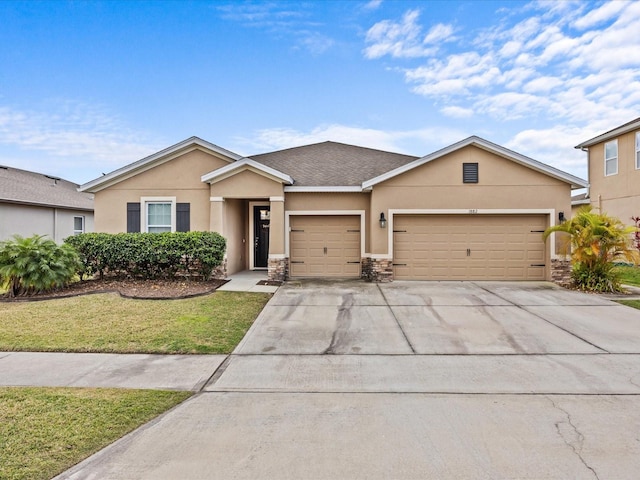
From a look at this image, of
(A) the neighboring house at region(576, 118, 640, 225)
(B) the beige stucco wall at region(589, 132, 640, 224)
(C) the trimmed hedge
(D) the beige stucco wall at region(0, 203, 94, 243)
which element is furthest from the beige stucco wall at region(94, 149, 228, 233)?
(B) the beige stucco wall at region(589, 132, 640, 224)

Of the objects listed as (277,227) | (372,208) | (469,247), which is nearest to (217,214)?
(277,227)

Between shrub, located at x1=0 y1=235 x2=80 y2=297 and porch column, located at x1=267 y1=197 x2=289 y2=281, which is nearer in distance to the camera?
shrub, located at x1=0 y1=235 x2=80 y2=297

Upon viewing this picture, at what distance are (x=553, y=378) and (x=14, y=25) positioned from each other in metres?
18.8

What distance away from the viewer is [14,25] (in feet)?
44.2

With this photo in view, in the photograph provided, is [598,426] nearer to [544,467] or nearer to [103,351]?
[544,467]

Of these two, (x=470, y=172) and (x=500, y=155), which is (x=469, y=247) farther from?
(x=500, y=155)

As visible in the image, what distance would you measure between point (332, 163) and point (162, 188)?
6.34 metres

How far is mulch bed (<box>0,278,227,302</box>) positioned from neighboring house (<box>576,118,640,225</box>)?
52.2 ft

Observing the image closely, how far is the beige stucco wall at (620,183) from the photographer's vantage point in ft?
53.0

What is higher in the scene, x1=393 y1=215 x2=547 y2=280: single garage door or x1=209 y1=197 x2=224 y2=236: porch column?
x1=209 y1=197 x2=224 y2=236: porch column

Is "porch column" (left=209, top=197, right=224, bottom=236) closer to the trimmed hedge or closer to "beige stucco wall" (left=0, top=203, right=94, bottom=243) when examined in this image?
the trimmed hedge

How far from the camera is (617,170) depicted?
673 inches

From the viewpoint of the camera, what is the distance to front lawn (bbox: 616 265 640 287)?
39.1ft

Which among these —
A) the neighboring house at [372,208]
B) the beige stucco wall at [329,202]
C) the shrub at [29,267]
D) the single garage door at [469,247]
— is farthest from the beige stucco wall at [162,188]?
the single garage door at [469,247]
